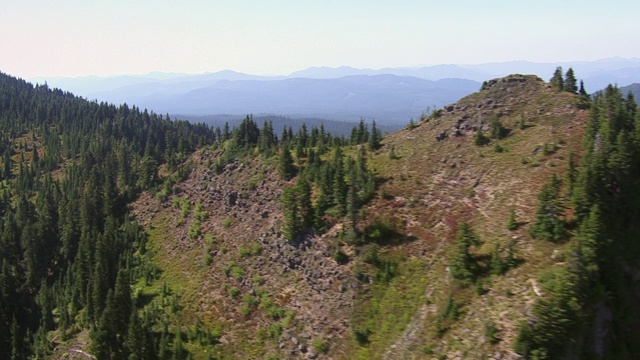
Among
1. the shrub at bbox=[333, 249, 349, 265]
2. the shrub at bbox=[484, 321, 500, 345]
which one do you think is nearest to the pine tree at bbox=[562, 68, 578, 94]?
the shrub at bbox=[333, 249, 349, 265]

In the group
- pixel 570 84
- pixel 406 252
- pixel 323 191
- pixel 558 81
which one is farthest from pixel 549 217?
pixel 570 84

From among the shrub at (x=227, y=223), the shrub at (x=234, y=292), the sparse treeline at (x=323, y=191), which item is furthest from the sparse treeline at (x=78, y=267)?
the sparse treeline at (x=323, y=191)

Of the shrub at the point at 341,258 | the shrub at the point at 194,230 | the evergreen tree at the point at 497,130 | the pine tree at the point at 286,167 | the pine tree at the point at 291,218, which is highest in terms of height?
the evergreen tree at the point at 497,130

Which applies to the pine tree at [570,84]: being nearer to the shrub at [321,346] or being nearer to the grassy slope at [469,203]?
the grassy slope at [469,203]

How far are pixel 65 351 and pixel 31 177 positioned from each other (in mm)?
113206

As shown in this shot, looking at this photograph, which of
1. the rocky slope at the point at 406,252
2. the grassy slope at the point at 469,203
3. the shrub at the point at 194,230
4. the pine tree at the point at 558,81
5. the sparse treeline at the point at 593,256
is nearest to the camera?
the sparse treeline at the point at 593,256

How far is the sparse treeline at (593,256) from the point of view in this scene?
3164cm

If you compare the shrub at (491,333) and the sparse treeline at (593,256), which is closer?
the sparse treeline at (593,256)

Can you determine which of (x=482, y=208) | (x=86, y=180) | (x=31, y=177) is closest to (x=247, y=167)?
(x=482, y=208)

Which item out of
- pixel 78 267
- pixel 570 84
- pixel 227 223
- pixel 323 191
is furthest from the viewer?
pixel 78 267

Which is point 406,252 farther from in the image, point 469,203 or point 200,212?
point 200,212

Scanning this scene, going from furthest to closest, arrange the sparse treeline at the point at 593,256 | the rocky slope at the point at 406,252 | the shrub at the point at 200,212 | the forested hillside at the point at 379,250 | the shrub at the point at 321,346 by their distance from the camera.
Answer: the shrub at the point at 200,212
the shrub at the point at 321,346
the rocky slope at the point at 406,252
the forested hillside at the point at 379,250
the sparse treeline at the point at 593,256

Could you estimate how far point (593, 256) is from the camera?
116ft

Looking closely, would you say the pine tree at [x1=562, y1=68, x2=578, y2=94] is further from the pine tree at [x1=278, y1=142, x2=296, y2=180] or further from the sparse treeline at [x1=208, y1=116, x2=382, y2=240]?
the pine tree at [x1=278, y1=142, x2=296, y2=180]
